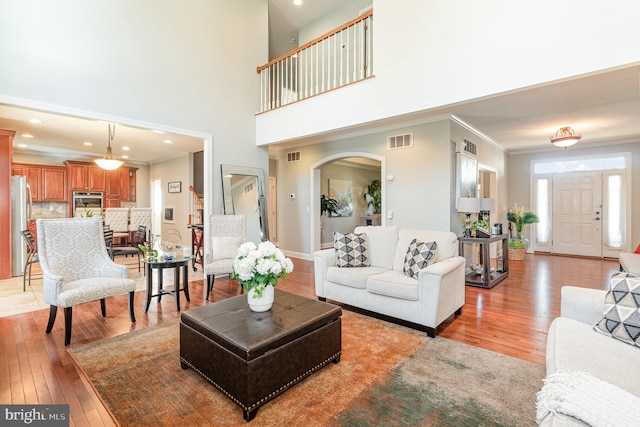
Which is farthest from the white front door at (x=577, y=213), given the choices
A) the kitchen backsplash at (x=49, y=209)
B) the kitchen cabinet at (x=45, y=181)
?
the kitchen backsplash at (x=49, y=209)

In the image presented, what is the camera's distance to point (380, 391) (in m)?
2.10

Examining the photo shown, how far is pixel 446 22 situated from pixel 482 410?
13.0 feet

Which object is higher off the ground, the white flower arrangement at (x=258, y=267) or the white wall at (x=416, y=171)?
the white wall at (x=416, y=171)

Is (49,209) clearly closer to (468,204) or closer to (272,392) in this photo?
(272,392)

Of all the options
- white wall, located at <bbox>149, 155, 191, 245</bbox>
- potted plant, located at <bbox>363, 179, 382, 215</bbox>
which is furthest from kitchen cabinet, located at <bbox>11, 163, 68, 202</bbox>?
potted plant, located at <bbox>363, 179, 382, 215</bbox>

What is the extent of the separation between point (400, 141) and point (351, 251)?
2.64m

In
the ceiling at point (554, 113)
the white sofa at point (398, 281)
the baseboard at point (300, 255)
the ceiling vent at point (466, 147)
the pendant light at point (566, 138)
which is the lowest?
the baseboard at point (300, 255)

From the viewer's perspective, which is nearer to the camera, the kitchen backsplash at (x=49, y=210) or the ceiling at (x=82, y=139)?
the ceiling at (x=82, y=139)

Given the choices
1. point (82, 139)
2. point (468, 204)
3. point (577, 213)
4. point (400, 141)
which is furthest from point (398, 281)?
point (82, 139)

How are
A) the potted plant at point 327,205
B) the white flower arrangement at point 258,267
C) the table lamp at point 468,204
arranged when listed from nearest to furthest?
→ the white flower arrangement at point 258,267, the table lamp at point 468,204, the potted plant at point 327,205

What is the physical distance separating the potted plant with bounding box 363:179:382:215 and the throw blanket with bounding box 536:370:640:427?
825cm

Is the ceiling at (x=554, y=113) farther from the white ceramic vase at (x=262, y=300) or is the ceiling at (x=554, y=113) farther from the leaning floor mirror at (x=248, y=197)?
the white ceramic vase at (x=262, y=300)

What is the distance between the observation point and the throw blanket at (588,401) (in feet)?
3.45

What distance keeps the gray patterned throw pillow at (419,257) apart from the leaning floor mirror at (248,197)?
10.6ft
